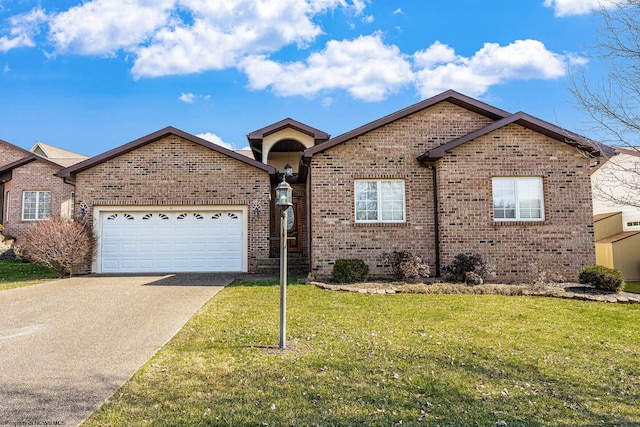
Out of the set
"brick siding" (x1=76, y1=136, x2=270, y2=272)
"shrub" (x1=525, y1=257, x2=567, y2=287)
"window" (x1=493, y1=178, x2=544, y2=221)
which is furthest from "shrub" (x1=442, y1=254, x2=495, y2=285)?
"brick siding" (x1=76, y1=136, x2=270, y2=272)

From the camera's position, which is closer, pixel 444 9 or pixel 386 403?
pixel 386 403

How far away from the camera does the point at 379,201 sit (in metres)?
12.5

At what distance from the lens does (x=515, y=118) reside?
12.0m

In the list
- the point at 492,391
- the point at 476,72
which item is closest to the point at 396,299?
the point at 492,391

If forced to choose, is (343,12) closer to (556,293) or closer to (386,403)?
(556,293)

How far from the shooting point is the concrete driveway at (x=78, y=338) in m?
4.19

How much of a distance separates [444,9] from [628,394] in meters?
10.1

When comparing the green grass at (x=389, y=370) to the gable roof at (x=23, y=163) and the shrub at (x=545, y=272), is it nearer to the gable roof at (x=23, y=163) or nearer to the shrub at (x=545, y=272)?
the shrub at (x=545, y=272)

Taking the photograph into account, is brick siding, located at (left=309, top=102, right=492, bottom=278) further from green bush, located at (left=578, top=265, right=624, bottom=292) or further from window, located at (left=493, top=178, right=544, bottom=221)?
green bush, located at (left=578, top=265, right=624, bottom=292)

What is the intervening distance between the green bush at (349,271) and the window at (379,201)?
56.1 inches

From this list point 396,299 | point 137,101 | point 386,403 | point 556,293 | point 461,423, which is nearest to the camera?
point 461,423

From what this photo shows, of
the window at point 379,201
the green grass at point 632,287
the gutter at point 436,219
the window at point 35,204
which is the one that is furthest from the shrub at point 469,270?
the window at point 35,204

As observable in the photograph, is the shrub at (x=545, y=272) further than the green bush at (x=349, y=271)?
Yes

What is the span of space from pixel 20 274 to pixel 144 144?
19.2 feet
